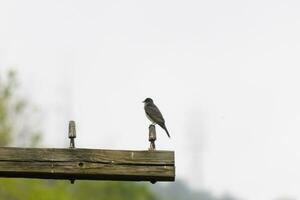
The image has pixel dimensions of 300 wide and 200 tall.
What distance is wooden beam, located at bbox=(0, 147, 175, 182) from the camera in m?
7.52

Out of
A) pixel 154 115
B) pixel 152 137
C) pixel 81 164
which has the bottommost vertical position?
pixel 81 164

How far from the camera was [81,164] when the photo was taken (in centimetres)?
755

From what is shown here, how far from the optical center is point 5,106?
3497 cm

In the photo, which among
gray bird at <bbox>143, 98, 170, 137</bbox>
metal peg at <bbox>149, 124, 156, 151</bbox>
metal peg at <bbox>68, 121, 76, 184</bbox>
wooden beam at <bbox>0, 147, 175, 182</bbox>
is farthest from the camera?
gray bird at <bbox>143, 98, 170, 137</bbox>

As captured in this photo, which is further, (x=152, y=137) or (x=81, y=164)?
(x=152, y=137)

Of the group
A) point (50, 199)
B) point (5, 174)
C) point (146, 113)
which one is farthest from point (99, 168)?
point (50, 199)

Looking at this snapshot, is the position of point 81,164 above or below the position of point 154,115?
below

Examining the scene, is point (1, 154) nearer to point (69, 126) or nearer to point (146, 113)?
point (69, 126)

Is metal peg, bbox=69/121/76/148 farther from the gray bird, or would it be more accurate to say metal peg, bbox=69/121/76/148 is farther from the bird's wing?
the bird's wing

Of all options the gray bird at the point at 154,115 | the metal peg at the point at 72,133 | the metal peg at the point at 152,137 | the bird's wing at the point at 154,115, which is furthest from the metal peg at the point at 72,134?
the bird's wing at the point at 154,115

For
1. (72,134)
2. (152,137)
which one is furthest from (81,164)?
(152,137)

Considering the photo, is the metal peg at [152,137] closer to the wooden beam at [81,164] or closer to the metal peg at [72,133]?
the wooden beam at [81,164]

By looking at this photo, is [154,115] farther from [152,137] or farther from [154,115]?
[152,137]

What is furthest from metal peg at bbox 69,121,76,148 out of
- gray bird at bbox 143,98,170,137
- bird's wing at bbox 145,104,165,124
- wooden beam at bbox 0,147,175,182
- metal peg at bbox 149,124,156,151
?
bird's wing at bbox 145,104,165,124
